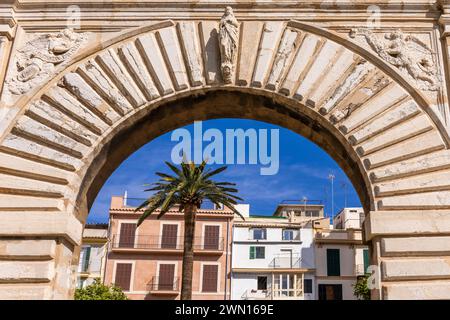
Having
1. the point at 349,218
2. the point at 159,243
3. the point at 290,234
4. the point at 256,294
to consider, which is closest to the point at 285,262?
the point at 290,234

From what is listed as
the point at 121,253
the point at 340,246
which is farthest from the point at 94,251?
the point at 340,246

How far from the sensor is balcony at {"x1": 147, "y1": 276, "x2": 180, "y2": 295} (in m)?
33.4

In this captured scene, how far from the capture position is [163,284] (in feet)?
111

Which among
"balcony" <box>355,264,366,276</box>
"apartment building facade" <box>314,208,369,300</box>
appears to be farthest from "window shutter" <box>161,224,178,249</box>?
"balcony" <box>355,264,366,276</box>

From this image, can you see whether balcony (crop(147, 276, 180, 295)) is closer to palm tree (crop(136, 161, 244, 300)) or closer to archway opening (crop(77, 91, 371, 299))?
palm tree (crop(136, 161, 244, 300))

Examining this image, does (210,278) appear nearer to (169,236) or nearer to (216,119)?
(169,236)

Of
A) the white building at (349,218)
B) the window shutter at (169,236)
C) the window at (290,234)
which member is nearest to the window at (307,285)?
the window at (290,234)

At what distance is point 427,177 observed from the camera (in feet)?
20.9

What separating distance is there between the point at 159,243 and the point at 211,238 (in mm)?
3410

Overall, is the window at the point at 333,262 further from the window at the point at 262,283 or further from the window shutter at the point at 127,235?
the window shutter at the point at 127,235

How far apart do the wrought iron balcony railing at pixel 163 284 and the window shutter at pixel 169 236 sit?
206 cm

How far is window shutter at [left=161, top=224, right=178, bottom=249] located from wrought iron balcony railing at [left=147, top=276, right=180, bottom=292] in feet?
6.77

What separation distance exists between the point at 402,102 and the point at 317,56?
1.27 metres

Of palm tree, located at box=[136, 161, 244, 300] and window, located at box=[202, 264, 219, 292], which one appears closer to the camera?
palm tree, located at box=[136, 161, 244, 300]
